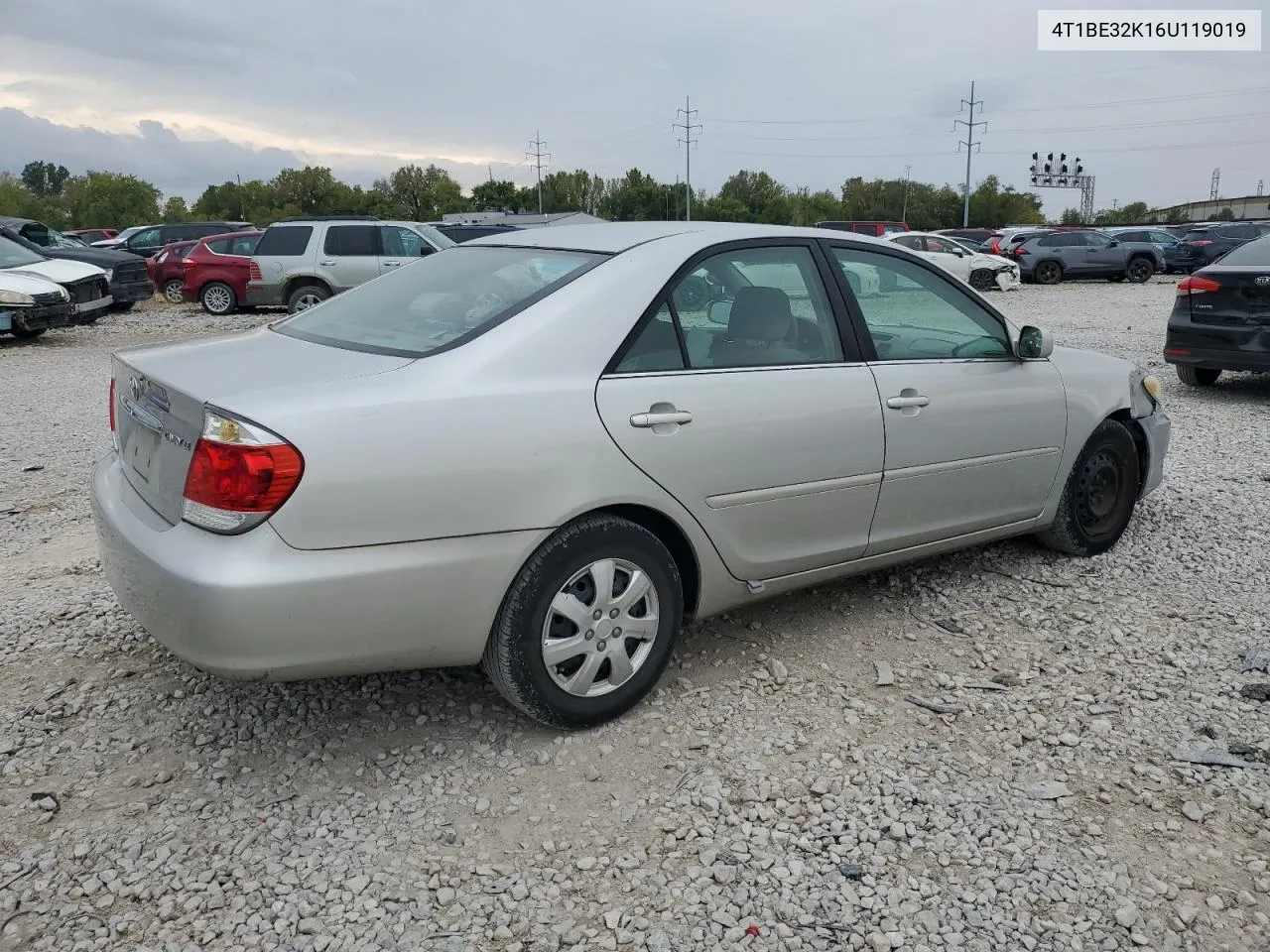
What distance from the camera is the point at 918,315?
13.8 feet

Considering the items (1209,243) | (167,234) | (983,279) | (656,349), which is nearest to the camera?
(656,349)

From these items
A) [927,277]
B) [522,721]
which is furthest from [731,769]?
[927,277]

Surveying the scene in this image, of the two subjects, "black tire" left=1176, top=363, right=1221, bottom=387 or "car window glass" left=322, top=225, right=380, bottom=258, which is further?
"car window glass" left=322, top=225, right=380, bottom=258

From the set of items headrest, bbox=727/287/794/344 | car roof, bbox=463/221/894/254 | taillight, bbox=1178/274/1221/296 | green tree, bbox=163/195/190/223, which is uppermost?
green tree, bbox=163/195/190/223

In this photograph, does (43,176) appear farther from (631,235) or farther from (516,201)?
(631,235)

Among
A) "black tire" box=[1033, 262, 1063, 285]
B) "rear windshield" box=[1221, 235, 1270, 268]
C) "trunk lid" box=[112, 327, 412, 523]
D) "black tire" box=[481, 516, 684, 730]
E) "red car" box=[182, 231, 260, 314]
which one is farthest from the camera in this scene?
"black tire" box=[1033, 262, 1063, 285]

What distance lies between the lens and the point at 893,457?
12.7 feet

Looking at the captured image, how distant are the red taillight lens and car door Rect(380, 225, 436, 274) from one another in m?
14.1

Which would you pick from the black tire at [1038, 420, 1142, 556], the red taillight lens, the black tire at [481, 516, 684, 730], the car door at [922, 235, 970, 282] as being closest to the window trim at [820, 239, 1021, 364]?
the black tire at [1038, 420, 1142, 556]

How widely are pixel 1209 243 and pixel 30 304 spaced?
1126 inches

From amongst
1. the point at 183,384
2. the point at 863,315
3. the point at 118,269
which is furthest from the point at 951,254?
the point at 183,384

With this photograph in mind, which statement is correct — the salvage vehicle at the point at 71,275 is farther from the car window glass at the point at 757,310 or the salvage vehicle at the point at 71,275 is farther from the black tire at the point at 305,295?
the car window glass at the point at 757,310

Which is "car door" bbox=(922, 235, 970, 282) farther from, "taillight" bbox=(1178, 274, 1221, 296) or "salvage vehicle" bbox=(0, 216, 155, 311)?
"salvage vehicle" bbox=(0, 216, 155, 311)

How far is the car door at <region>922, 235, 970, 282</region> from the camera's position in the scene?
79.1 ft
